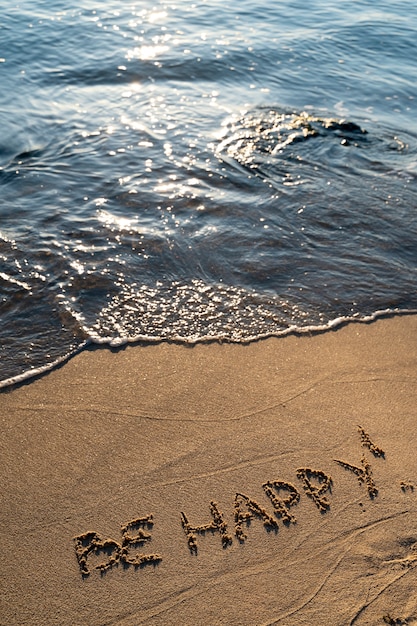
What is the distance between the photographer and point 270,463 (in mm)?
3307

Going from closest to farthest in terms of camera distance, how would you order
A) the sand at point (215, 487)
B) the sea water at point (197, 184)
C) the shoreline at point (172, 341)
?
the sand at point (215, 487), the shoreline at point (172, 341), the sea water at point (197, 184)

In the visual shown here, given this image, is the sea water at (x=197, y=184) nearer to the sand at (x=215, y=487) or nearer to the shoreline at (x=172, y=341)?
the shoreline at (x=172, y=341)

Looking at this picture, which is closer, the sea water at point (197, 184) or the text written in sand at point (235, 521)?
the text written in sand at point (235, 521)

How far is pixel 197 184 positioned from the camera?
20.0 ft

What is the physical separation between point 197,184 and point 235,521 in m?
3.93

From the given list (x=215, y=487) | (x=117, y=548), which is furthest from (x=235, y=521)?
(x=117, y=548)

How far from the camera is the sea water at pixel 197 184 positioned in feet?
14.5

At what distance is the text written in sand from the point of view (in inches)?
113

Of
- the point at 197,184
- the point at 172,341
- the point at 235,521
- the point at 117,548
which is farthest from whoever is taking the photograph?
the point at 197,184

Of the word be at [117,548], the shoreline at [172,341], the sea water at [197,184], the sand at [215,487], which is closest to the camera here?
the sand at [215,487]

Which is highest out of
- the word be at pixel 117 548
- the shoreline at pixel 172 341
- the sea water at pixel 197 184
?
the sea water at pixel 197 184

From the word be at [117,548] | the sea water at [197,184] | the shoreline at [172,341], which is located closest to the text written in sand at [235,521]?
the word be at [117,548]

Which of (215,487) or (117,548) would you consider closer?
(117,548)

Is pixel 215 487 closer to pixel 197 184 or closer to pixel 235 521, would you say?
pixel 235 521
